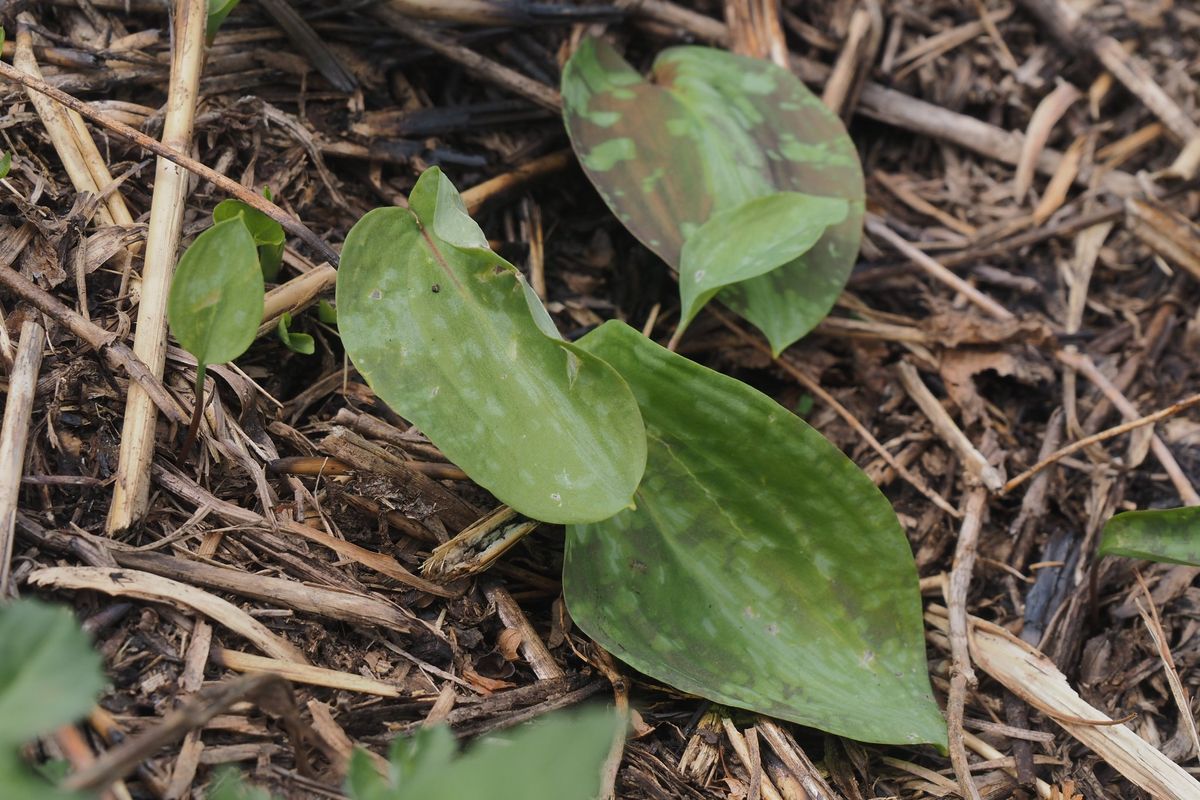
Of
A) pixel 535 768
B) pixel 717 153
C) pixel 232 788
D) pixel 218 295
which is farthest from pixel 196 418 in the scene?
pixel 717 153

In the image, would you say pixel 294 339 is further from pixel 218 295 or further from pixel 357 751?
pixel 357 751

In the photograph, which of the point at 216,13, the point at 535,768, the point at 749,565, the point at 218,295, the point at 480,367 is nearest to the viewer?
the point at 535,768

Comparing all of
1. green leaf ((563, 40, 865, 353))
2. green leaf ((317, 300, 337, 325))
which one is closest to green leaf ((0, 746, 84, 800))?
green leaf ((317, 300, 337, 325))

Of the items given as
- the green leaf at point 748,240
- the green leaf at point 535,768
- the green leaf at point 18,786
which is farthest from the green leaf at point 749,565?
the green leaf at point 18,786

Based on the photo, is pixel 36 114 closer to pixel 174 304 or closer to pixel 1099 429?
pixel 174 304

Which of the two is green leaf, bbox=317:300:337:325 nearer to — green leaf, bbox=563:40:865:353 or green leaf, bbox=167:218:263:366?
green leaf, bbox=167:218:263:366

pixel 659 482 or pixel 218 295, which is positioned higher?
pixel 218 295
